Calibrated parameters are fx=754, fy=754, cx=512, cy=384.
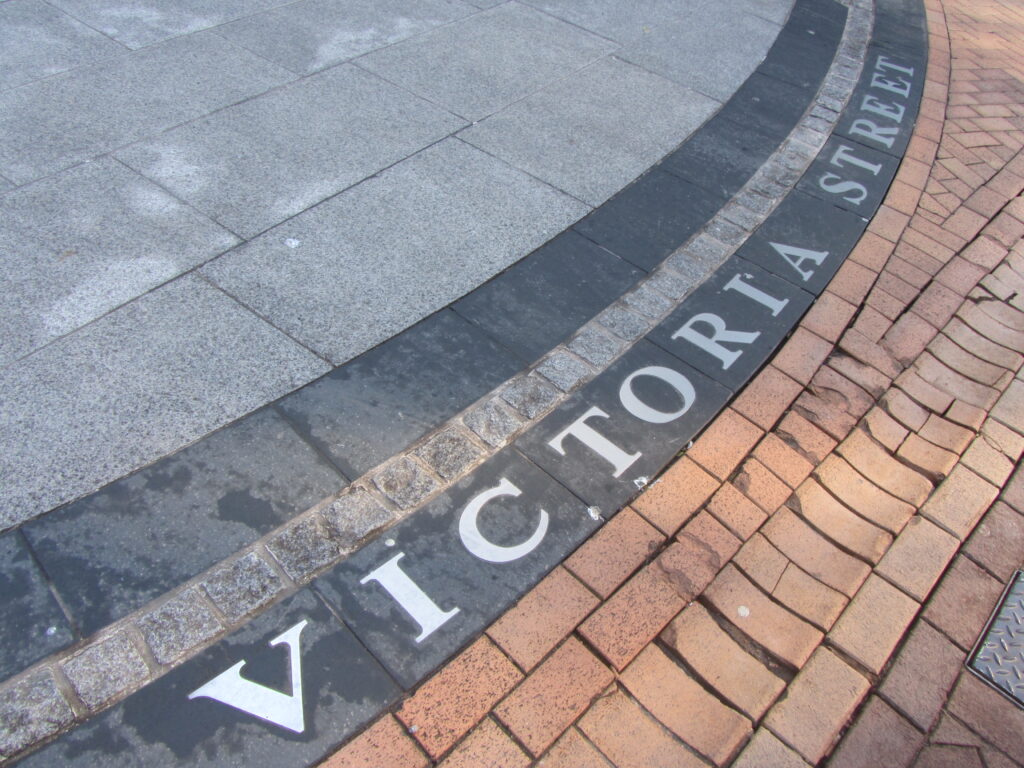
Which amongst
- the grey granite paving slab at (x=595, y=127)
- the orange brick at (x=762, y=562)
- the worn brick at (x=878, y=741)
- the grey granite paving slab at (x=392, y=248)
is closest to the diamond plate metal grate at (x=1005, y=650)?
the worn brick at (x=878, y=741)

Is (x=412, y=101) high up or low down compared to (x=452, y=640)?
up

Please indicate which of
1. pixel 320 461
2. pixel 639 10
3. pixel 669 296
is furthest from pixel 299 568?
pixel 639 10

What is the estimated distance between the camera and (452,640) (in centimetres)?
238

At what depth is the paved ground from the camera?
2.95 m

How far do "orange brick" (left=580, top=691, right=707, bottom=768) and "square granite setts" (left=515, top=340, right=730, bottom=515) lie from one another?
2.30 ft

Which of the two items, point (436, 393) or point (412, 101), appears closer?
point (436, 393)

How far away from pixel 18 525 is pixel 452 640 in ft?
4.86

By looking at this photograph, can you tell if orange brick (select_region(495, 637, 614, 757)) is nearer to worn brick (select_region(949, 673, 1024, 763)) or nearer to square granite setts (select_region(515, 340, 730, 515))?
square granite setts (select_region(515, 340, 730, 515))

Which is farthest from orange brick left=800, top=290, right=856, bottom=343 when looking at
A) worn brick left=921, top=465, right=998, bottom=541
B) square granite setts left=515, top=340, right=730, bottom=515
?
worn brick left=921, top=465, right=998, bottom=541

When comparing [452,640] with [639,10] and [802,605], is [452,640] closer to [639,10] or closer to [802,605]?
[802,605]

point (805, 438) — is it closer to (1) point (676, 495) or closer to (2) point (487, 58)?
(1) point (676, 495)

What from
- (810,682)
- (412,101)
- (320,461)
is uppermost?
(412,101)

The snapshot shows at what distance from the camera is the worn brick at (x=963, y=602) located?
2.64 metres

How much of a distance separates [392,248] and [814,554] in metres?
2.28
